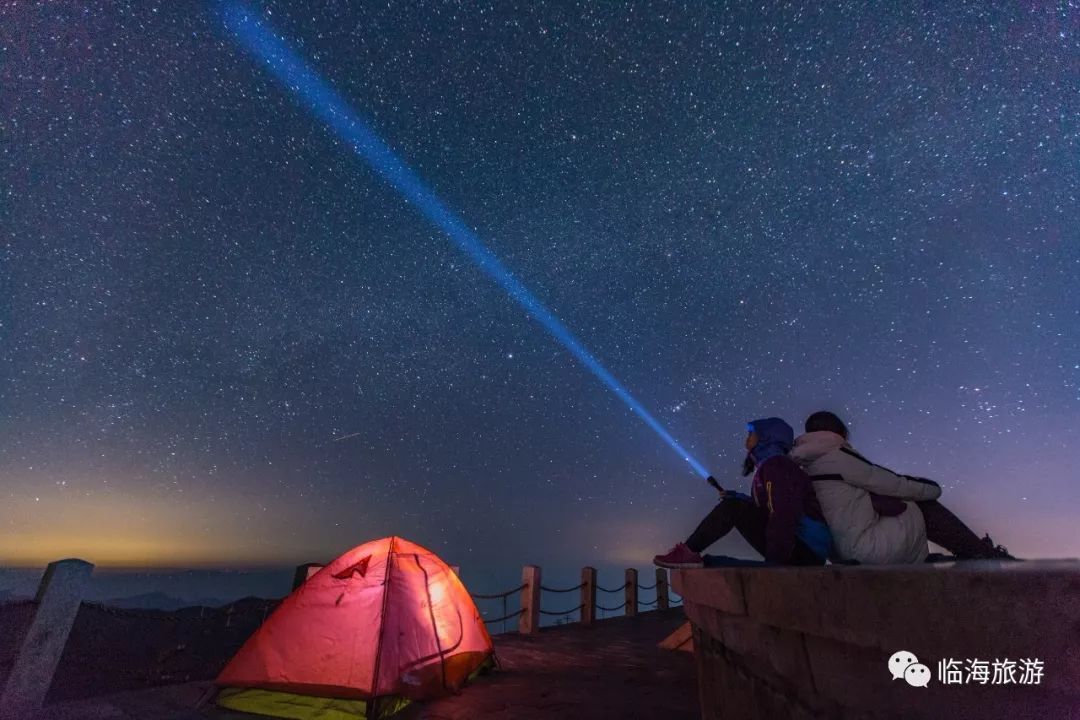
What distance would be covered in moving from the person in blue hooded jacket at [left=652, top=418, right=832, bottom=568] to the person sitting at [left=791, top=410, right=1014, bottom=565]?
0.36 ft

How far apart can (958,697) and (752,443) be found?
2.40 metres

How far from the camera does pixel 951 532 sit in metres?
3.08

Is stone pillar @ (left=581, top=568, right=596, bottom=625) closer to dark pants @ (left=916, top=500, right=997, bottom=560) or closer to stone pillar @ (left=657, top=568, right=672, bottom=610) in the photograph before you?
stone pillar @ (left=657, top=568, right=672, bottom=610)

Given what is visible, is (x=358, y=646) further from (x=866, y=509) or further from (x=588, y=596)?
(x=588, y=596)

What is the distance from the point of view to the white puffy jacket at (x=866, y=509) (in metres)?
2.83

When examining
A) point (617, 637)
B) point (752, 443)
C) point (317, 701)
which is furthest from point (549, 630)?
point (752, 443)

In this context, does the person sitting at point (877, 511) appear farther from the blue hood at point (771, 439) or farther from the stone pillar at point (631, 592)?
the stone pillar at point (631, 592)

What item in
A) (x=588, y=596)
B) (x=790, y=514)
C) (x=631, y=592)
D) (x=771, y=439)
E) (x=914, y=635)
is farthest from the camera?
(x=631, y=592)

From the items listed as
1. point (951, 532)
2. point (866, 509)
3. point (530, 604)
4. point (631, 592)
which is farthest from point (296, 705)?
point (631, 592)

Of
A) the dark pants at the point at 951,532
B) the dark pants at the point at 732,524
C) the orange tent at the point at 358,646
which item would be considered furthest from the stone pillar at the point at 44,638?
the dark pants at the point at 951,532

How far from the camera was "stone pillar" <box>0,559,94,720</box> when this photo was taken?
4637 mm

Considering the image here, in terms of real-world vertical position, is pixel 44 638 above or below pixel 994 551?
below

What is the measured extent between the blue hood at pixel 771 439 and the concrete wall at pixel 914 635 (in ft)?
5.08

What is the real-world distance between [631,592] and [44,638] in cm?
1321
